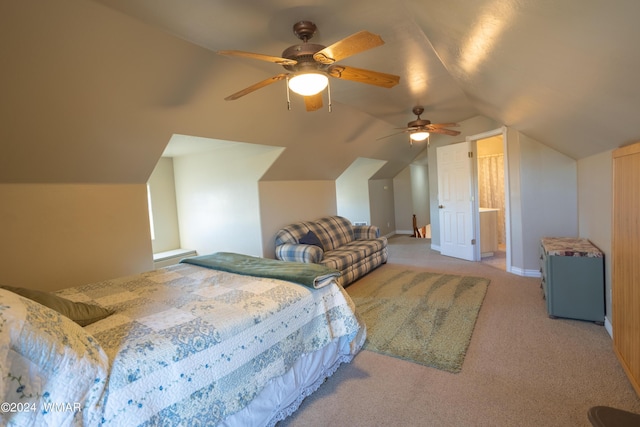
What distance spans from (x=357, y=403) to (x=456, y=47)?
8.25ft

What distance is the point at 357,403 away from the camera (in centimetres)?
192

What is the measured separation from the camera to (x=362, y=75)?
2107 millimetres

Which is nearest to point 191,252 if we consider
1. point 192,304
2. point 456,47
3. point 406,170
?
point 192,304

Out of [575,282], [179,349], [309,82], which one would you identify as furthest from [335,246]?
[179,349]

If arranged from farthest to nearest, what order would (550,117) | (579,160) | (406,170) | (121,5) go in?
(406,170) → (579,160) → (550,117) → (121,5)

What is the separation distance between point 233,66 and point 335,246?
3.06 meters

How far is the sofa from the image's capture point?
13.1ft

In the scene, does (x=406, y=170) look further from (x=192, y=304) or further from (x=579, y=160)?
(x=192, y=304)

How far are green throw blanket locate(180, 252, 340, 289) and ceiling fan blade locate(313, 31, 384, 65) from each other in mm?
1404

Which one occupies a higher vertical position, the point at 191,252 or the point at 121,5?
the point at 121,5

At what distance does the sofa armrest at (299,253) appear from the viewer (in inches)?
153

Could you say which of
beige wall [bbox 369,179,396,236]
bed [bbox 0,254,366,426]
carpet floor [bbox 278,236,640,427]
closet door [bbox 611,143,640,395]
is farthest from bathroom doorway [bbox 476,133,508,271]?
bed [bbox 0,254,366,426]

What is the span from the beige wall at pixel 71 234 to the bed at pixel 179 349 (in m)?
0.66

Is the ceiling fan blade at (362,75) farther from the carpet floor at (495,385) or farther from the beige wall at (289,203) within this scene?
the beige wall at (289,203)
